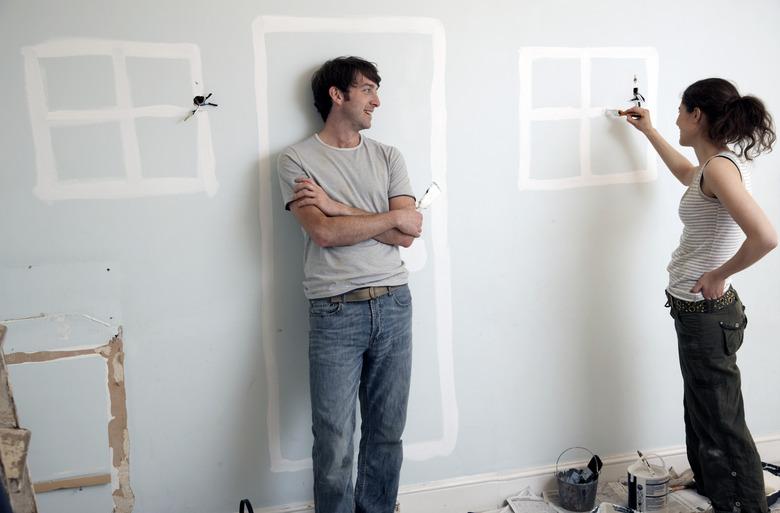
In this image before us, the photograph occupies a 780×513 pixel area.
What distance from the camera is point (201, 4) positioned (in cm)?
196

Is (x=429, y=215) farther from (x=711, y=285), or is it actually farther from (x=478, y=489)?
(x=478, y=489)

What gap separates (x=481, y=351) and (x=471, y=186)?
61 centimetres

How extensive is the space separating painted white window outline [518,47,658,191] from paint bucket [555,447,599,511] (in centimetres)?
110

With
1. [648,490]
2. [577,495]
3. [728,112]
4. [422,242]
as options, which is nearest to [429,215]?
[422,242]

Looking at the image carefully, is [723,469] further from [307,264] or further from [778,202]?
[307,264]

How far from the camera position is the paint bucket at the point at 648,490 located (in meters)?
2.27

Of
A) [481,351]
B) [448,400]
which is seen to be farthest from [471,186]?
[448,400]

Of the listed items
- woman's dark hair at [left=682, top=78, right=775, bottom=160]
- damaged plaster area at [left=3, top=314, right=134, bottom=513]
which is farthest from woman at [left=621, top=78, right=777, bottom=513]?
damaged plaster area at [left=3, top=314, right=134, bottom=513]

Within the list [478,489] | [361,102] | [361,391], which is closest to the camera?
[361,102]

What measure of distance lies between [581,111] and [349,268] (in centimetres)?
108

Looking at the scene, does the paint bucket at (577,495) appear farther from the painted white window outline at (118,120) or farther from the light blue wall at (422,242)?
the painted white window outline at (118,120)

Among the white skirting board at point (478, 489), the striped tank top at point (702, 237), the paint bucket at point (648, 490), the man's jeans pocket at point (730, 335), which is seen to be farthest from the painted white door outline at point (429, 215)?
the man's jeans pocket at point (730, 335)

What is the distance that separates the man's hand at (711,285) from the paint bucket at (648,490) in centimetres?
74

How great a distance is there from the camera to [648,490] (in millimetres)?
2266
